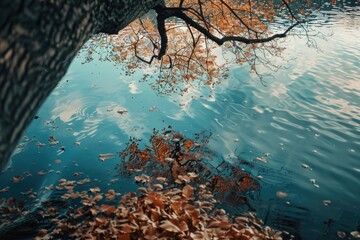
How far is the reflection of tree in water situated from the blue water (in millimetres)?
406

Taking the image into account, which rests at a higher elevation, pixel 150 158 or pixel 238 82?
pixel 238 82

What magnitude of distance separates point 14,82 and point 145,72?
708 inches

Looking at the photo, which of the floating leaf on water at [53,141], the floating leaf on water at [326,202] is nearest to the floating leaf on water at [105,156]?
the floating leaf on water at [53,141]

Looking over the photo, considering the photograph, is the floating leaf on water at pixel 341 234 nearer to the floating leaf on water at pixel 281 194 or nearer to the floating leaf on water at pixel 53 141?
the floating leaf on water at pixel 281 194

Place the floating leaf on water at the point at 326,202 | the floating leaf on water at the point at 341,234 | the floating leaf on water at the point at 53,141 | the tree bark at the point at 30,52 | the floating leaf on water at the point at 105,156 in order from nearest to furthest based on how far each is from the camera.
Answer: the tree bark at the point at 30,52 → the floating leaf on water at the point at 341,234 → the floating leaf on water at the point at 326,202 → the floating leaf on water at the point at 105,156 → the floating leaf on water at the point at 53,141

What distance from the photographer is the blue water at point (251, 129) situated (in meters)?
8.80

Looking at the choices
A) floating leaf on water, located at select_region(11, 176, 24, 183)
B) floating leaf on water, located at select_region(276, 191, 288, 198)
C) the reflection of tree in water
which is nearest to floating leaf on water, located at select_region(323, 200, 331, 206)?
floating leaf on water, located at select_region(276, 191, 288, 198)

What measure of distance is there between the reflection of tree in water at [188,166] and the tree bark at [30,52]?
655 centimetres

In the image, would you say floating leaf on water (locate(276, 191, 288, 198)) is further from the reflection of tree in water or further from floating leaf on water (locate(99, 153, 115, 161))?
floating leaf on water (locate(99, 153, 115, 161))

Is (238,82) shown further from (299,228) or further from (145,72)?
(299,228)

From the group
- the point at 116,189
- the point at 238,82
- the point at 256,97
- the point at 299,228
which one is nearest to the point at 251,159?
the point at 299,228

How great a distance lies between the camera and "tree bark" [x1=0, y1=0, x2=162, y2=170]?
58.2 inches

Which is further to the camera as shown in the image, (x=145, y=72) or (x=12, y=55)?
(x=145, y=72)

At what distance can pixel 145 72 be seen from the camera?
1920 centimetres
